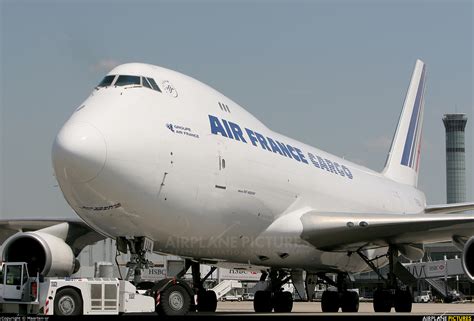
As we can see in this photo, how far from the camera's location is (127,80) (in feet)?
51.0

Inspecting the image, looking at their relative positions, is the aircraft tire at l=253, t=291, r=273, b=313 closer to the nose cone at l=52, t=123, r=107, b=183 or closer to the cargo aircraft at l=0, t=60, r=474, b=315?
the cargo aircraft at l=0, t=60, r=474, b=315

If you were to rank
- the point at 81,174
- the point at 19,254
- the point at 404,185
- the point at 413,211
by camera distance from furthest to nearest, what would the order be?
the point at 404,185 < the point at 413,211 < the point at 19,254 < the point at 81,174

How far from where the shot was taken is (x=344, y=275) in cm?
2345

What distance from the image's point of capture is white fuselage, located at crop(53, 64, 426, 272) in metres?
13.8

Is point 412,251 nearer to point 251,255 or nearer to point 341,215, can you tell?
point 341,215

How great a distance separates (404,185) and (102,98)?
1659 centimetres

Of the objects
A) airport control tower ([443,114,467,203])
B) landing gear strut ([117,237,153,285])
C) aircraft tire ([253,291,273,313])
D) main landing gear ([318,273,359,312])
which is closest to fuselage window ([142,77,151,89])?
landing gear strut ([117,237,153,285])

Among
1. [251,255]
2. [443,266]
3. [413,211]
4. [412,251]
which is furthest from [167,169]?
[443,266]

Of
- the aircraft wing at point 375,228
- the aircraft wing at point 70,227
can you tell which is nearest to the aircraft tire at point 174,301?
the aircraft wing at point 375,228

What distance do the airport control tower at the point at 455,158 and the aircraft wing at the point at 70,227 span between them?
437ft

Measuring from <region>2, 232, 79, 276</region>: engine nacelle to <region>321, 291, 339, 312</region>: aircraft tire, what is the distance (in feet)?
26.4

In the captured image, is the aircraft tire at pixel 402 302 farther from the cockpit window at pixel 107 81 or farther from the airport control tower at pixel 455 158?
the airport control tower at pixel 455 158

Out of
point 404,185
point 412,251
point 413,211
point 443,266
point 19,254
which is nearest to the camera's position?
point 19,254

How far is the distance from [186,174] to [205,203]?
90cm
